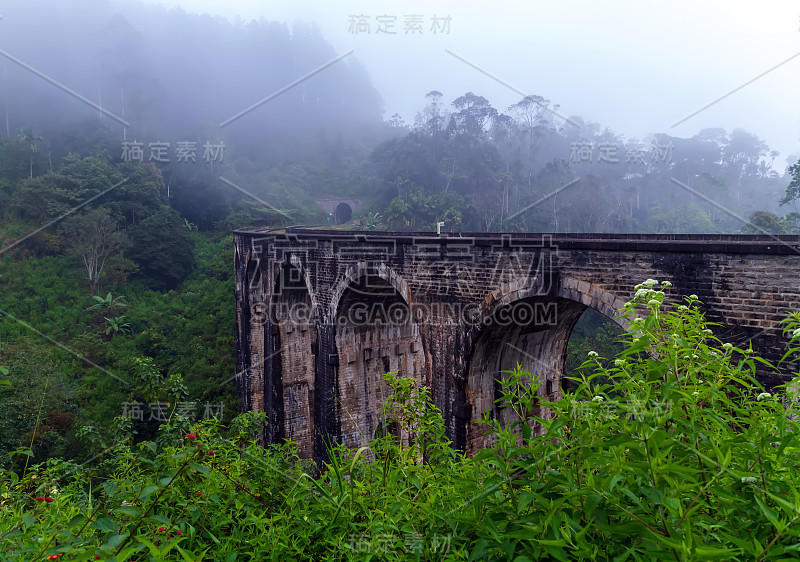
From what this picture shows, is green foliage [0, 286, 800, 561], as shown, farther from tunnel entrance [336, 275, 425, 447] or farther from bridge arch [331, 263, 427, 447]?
tunnel entrance [336, 275, 425, 447]

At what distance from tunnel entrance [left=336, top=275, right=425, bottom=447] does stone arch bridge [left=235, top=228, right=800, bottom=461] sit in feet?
0.12

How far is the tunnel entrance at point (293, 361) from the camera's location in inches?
583

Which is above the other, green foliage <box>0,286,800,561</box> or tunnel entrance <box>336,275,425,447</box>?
green foliage <box>0,286,800,561</box>

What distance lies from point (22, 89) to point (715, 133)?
86.7m

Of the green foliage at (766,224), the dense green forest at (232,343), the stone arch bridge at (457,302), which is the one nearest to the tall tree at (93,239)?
the dense green forest at (232,343)

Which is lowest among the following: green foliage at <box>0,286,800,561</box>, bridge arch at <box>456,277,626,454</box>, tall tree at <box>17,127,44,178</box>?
bridge arch at <box>456,277,626,454</box>

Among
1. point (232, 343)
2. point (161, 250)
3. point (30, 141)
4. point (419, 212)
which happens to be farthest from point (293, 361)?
point (30, 141)

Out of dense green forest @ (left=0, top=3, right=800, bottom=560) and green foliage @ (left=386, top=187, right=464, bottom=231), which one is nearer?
dense green forest @ (left=0, top=3, right=800, bottom=560)

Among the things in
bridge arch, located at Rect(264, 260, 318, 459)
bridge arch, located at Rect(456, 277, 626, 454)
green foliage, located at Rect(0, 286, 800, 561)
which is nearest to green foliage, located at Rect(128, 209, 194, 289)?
bridge arch, located at Rect(264, 260, 318, 459)

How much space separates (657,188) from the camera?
5184 cm

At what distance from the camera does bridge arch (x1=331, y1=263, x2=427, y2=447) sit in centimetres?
1098

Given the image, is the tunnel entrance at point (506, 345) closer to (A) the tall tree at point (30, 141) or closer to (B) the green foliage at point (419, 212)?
(B) the green foliage at point (419, 212)

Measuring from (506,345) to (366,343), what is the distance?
4751 mm

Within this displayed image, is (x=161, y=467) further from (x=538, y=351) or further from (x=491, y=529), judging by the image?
(x=538, y=351)
